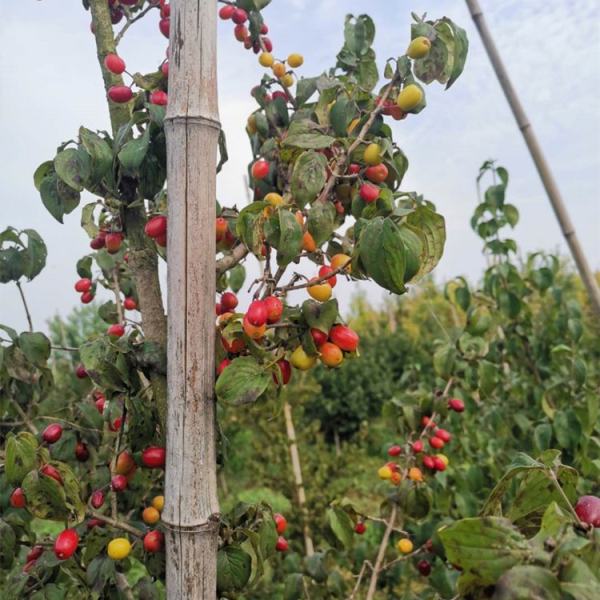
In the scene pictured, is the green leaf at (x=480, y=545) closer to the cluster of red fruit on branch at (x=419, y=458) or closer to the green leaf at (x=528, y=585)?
the green leaf at (x=528, y=585)

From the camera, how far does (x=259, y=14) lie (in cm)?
118

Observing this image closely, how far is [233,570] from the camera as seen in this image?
90cm

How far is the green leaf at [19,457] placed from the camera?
36.9 inches

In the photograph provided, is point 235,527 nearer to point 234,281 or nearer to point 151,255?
point 151,255

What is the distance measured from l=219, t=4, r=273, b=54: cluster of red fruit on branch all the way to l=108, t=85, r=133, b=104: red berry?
0.30m

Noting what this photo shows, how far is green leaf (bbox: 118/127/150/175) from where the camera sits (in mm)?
898

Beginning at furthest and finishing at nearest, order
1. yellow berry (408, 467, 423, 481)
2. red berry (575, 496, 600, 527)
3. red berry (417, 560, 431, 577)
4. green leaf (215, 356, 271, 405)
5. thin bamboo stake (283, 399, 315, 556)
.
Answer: thin bamboo stake (283, 399, 315, 556) → red berry (417, 560, 431, 577) → yellow berry (408, 467, 423, 481) → green leaf (215, 356, 271, 405) → red berry (575, 496, 600, 527)

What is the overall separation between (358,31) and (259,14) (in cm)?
19

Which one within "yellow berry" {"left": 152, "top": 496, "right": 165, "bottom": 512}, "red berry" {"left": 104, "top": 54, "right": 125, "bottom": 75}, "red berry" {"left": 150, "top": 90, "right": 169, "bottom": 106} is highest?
"red berry" {"left": 104, "top": 54, "right": 125, "bottom": 75}

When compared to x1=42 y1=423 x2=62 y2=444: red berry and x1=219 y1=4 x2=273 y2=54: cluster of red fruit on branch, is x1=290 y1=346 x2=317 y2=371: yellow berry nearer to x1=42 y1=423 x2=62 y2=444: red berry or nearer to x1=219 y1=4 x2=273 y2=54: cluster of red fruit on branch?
x1=42 y1=423 x2=62 y2=444: red berry

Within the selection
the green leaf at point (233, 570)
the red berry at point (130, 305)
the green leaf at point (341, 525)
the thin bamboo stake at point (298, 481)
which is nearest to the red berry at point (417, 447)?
the green leaf at point (341, 525)

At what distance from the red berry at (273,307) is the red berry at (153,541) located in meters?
0.37

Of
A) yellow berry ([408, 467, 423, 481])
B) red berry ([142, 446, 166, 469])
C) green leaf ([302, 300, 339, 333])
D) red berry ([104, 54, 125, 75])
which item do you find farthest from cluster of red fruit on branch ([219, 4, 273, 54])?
yellow berry ([408, 467, 423, 481])

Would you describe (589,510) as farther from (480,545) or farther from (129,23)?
(129,23)
